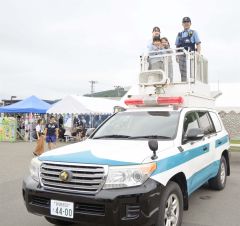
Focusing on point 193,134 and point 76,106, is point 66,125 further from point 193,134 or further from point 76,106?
point 193,134

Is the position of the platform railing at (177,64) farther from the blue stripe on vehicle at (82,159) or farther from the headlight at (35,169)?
the headlight at (35,169)

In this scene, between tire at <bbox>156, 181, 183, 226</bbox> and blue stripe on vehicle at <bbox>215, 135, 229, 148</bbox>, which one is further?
blue stripe on vehicle at <bbox>215, 135, 229, 148</bbox>

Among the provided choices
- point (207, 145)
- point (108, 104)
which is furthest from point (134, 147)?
point (108, 104)

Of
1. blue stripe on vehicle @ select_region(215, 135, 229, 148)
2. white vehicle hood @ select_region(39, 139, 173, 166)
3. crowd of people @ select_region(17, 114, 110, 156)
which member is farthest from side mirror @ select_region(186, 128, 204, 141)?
crowd of people @ select_region(17, 114, 110, 156)

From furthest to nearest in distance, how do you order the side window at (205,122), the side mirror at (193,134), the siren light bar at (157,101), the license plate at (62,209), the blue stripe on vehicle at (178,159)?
the side window at (205,122) → the siren light bar at (157,101) → the side mirror at (193,134) → the blue stripe on vehicle at (178,159) → the license plate at (62,209)

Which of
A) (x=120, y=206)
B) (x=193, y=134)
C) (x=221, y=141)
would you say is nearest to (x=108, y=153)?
(x=120, y=206)

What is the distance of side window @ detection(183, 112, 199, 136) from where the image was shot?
17.8 feet

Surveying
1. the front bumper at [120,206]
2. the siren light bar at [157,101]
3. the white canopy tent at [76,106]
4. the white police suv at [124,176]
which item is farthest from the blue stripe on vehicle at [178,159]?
the white canopy tent at [76,106]

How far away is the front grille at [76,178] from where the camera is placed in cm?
392

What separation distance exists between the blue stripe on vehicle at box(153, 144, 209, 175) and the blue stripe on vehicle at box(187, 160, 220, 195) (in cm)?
32

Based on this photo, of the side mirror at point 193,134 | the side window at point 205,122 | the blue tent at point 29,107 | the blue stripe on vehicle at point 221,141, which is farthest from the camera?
the blue tent at point 29,107

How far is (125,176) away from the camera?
3900mm

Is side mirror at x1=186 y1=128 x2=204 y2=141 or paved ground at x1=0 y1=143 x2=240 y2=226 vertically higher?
side mirror at x1=186 y1=128 x2=204 y2=141

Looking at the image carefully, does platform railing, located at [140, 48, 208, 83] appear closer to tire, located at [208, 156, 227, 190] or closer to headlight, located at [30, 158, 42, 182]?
tire, located at [208, 156, 227, 190]
